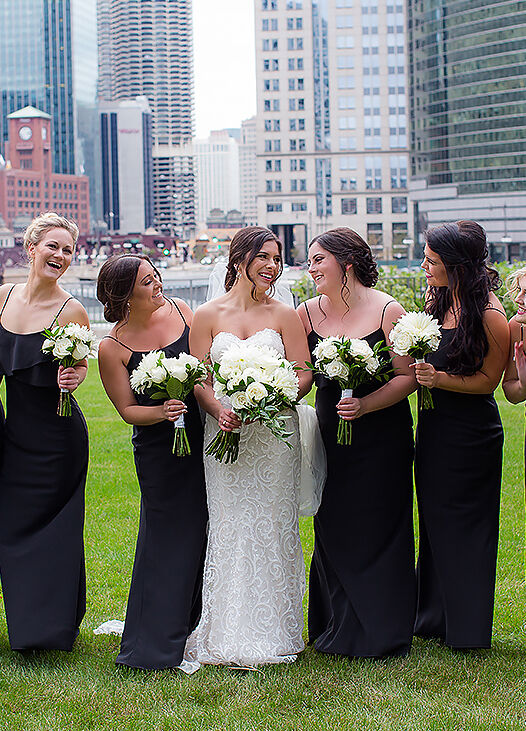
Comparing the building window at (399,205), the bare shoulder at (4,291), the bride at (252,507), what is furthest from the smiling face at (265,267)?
the building window at (399,205)

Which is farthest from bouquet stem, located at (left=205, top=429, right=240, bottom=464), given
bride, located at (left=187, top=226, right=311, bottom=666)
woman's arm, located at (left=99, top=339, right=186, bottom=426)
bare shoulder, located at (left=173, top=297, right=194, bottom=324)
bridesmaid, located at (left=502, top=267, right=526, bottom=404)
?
bridesmaid, located at (left=502, top=267, right=526, bottom=404)

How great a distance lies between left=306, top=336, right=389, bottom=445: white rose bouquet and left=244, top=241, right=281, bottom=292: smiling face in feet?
1.80

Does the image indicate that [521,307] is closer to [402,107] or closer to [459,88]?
[459,88]

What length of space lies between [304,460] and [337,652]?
119 centimetres

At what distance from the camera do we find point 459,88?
126812 mm

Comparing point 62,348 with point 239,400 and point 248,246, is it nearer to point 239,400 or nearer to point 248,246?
point 239,400

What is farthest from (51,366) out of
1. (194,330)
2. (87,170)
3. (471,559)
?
(87,170)

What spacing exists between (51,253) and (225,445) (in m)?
A: 1.69

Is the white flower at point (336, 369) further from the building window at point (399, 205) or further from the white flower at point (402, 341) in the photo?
the building window at point (399, 205)

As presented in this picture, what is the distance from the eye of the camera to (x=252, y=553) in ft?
18.3

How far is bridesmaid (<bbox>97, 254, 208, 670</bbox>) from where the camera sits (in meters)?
5.59

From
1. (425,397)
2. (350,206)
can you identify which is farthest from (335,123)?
(425,397)

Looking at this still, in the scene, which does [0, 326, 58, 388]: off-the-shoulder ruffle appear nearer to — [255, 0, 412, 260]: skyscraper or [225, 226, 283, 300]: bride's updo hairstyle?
[225, 226, 283, 300]: bride's updo hairstyle

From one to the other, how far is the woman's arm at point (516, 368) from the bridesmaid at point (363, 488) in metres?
0.59
